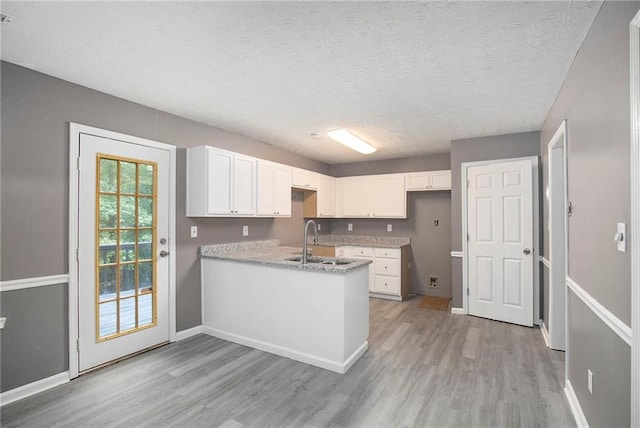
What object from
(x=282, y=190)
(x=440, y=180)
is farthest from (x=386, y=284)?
(x=282, y=190)

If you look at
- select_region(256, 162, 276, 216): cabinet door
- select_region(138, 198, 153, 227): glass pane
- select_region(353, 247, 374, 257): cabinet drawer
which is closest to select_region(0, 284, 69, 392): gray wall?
select_region(138, 198, 153, 227): glass pane

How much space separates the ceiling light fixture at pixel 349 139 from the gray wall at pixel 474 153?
1.23 metres

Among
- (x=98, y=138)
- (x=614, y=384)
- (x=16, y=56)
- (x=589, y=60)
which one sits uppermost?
(x=16, y=56)

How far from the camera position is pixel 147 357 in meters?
3.02

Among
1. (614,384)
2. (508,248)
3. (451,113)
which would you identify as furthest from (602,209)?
(508,248)

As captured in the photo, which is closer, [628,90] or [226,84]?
[628,90]

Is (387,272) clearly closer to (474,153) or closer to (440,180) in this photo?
(440,180)

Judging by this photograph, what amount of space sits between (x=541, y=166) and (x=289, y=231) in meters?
3.63

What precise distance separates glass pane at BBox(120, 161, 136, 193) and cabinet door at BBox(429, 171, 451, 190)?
4317 mm

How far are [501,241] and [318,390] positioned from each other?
3.07 m

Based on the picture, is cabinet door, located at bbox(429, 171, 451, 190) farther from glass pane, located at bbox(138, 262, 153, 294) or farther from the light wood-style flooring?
glass pane, located at bbox(138, 262, 153, 294)

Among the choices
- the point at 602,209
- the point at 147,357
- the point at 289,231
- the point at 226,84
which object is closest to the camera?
the point at 602,209

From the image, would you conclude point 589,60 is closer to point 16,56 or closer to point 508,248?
point 508,248

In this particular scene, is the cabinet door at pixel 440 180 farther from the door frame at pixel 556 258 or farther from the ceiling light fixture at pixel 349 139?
the door frame at pixel 556 258
